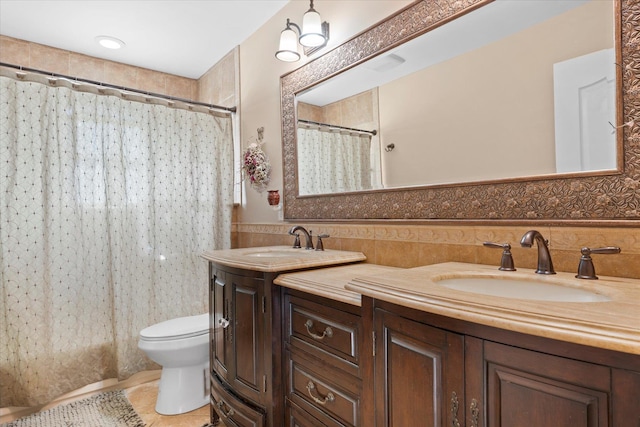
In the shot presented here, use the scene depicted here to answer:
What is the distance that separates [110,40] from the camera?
8.34 feet

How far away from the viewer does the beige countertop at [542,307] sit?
53 cm

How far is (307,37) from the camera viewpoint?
178 cm

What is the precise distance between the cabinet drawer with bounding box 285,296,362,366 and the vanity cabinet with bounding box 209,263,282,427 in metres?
0.09

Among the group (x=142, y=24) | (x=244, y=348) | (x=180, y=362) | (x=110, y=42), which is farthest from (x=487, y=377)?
(x=110, y=42)

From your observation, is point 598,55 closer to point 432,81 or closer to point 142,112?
point 432,81

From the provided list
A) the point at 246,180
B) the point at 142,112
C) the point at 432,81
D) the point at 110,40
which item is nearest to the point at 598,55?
the point at 432,81

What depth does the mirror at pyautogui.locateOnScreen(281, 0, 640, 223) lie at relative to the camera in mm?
930

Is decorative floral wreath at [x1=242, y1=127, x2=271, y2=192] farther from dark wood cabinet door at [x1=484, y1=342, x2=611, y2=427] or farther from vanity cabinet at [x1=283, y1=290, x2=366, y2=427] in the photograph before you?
dark wood cabinet door at [x1=484, y1=342, x2=611, y2=427]

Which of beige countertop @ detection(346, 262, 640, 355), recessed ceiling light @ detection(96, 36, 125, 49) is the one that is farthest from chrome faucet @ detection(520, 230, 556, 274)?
recessed ceiling light @ detection(96, 36, 125, 49)

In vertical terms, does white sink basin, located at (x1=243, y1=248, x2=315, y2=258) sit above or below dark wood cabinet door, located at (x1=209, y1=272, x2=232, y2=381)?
above

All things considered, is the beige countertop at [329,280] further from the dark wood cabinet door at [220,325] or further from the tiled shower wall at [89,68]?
the tiled shower wall at [89,68]

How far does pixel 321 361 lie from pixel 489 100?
1126mm

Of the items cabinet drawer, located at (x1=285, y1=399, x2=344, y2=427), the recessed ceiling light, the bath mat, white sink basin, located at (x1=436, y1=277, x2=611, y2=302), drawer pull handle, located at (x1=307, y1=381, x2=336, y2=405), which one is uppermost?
the recessed ceiling light

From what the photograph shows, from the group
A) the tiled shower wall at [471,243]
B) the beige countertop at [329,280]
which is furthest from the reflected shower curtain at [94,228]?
the beige countertop at [329,280]
